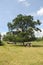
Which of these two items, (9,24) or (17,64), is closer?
(17,64)

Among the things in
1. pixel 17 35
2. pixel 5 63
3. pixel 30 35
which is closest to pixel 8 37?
pixel 17 35

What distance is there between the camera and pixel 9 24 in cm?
5688

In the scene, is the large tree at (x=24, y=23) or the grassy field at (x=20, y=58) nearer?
the grassy field at (x=20, y=58)

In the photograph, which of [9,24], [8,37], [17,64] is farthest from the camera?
[9,24]

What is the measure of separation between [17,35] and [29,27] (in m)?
4.36

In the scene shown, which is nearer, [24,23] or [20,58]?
[20,58]

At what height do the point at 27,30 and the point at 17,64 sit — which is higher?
the point at 27,30

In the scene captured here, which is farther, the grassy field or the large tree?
the large tree

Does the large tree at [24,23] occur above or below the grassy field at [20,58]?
above

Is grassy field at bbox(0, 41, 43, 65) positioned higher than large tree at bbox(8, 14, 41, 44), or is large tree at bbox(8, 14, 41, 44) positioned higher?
large tree at bbox(8, 14, 41, 44)

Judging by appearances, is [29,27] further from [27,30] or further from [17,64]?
[17,64]

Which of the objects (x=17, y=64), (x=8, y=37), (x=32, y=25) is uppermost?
(x=32, y=25)

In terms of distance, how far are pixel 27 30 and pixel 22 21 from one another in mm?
3323

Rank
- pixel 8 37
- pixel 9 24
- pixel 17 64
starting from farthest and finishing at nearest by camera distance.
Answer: pixel 9 24 → pixel 8 37 → pixel 17 64
